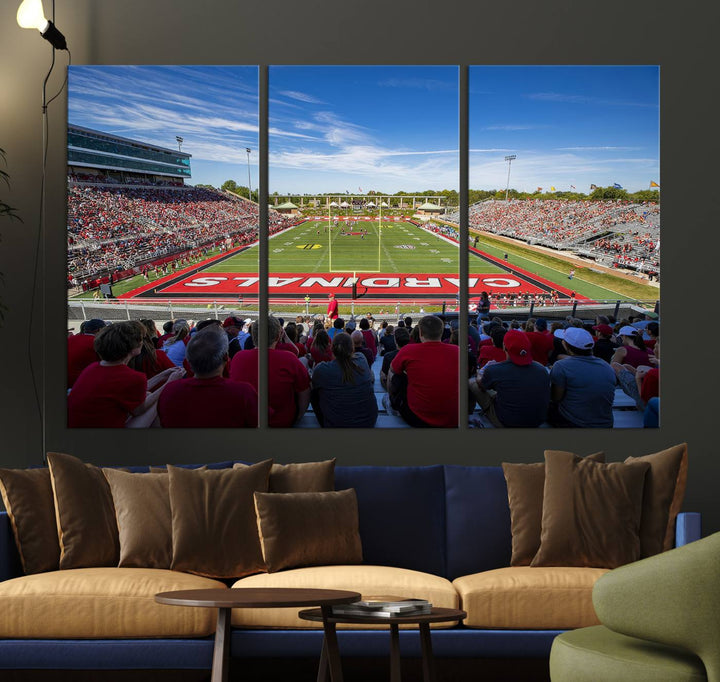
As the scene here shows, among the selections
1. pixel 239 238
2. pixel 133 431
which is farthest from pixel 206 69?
pixel 133 431

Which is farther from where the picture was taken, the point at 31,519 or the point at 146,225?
the point at 146,225

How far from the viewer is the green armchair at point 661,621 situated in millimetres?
2699

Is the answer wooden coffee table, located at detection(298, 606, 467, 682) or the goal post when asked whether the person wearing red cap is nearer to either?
the goal post

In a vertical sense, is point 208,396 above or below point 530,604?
above

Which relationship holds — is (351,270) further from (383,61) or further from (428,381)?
(383,61)

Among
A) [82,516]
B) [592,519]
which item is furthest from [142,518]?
[592,519]

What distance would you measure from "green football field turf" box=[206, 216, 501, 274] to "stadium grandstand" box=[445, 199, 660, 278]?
9.7 inches

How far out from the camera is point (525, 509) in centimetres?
445

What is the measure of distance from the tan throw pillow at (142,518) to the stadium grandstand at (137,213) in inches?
77.8

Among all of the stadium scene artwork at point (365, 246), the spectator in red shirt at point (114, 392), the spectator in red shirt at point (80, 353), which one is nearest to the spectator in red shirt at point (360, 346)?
the stadium scene artwork at point (365, 246)

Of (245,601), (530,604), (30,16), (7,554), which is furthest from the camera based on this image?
(30,16)

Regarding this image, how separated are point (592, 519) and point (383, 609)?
62.2 inches

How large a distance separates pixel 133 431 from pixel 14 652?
86.5 inches

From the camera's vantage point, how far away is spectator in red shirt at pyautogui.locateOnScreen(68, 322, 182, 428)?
234 inches
